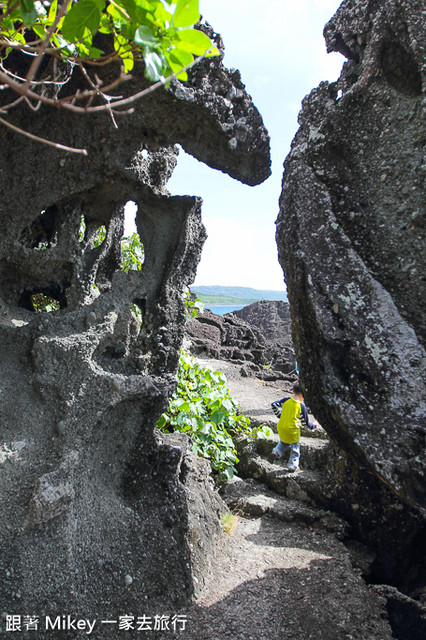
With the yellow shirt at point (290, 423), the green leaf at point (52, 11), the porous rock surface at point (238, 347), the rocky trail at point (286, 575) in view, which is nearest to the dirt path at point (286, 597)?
the rocky trail at point (286, 575)

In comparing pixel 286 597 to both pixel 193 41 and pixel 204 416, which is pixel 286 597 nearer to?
pixel 204 416

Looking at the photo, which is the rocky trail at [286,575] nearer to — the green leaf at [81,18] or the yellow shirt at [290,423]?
the yellow shirt at [290,423]

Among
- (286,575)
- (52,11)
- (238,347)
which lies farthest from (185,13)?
(238,347)

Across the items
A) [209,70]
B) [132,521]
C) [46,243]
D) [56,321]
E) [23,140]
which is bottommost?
[132,521]

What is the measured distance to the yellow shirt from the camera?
5133 millimetres

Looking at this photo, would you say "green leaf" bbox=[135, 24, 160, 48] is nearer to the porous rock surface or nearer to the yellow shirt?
the yellow shirt

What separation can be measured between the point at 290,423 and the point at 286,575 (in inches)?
81.0

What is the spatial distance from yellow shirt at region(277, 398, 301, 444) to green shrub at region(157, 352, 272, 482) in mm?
406

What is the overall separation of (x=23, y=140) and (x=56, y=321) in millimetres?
1245

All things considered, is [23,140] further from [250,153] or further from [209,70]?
[250,153]

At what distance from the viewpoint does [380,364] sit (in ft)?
8.64

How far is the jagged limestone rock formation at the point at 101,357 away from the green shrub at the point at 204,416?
565 mm

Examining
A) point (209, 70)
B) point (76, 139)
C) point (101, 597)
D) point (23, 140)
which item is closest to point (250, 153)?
point (209, 70)

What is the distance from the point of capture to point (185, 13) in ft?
4.86
